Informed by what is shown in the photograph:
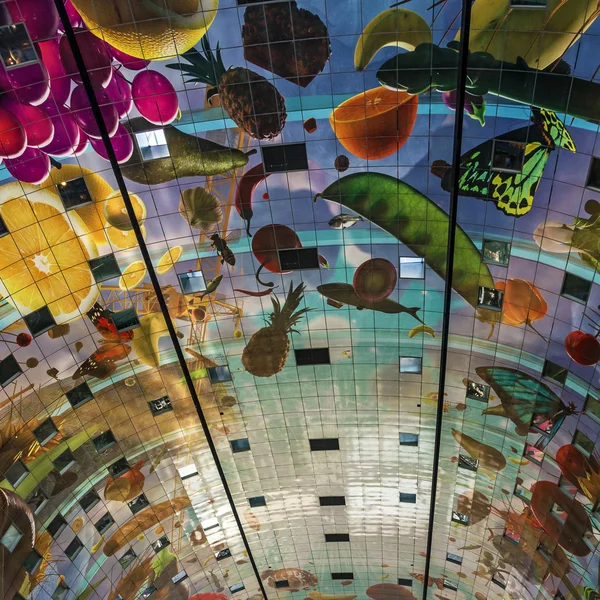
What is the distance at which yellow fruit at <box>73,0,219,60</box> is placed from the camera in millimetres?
17109

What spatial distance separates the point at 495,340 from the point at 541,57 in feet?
33.9

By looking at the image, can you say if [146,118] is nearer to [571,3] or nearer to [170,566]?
[571,3]

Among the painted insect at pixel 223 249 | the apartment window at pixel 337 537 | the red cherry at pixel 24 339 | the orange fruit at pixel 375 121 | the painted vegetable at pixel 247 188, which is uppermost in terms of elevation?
the orange fruit at pixel 375 121

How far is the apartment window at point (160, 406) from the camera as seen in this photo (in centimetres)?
2683

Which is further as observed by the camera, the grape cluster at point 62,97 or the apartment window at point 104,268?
the apartment window at point 104,268

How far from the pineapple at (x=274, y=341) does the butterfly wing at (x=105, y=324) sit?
470 cm

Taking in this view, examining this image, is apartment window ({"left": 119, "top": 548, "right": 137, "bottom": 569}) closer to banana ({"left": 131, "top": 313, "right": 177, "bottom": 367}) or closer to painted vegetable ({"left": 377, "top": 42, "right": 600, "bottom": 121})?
banana ({"left": 131, "top": 313, "right": 177, "bottom": 367})

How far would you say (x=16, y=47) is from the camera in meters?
17.1

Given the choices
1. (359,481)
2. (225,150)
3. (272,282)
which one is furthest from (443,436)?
(225,150)

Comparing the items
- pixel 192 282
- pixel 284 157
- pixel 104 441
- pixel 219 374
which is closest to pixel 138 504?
pixel 104 441

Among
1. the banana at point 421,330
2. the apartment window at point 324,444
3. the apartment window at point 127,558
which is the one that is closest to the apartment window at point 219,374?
the apartment window at point 324,444

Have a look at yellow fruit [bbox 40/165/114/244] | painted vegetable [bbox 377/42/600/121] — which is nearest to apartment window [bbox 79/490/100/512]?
yellow fruit [bbox 40/165/114/244]

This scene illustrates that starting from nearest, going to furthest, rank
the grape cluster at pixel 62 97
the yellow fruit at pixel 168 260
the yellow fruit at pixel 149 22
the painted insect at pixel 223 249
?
the yellow fruit at pixel 149 22 → the grape cluster at pixel 62 97 → the painted insect at pixel 223 249 → the yellow fruit at pixel 168 260

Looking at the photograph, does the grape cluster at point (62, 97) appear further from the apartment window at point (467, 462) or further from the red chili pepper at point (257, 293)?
the apartment window at point (467, 462)
